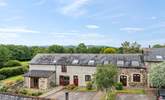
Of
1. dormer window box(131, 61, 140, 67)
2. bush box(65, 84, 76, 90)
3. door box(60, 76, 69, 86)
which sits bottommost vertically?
bush box(65, 84, 76, 90)

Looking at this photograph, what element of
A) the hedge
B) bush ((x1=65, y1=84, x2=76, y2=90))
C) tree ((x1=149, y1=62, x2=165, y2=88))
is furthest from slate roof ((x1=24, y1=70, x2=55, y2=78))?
tree ((x1=149, y1=62, x2=165, y2=88))

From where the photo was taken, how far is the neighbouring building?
109 feet

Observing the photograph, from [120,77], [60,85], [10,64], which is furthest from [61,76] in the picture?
[10,64]

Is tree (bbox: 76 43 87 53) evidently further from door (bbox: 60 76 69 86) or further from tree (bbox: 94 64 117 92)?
tree (bbox: 94 64 117 92)

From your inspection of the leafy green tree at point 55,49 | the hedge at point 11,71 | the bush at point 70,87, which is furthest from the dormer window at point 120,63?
the leafy green tree at point 55,49

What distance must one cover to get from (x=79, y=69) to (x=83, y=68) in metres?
0.77

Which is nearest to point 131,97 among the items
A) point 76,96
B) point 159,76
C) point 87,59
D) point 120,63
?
point 159,76

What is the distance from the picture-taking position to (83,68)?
36.0 m

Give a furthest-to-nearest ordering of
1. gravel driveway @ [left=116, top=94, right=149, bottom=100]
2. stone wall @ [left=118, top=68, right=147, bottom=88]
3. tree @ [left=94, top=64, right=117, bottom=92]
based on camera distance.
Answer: stone wall @ [left=118, top=68, right=147, bottom=88] < gravel driveway @ [left=116, top=94, right=149, bottom=100] < tree @ [left=94, top=64, right=117, bottom=92]

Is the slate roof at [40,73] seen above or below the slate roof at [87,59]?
below

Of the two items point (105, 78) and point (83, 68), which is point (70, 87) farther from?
point (105, 78)

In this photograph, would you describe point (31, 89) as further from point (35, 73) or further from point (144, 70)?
point (144, 70)

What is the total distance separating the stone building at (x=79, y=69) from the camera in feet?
110

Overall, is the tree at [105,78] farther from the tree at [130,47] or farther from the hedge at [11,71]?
the tree at [130,47]
